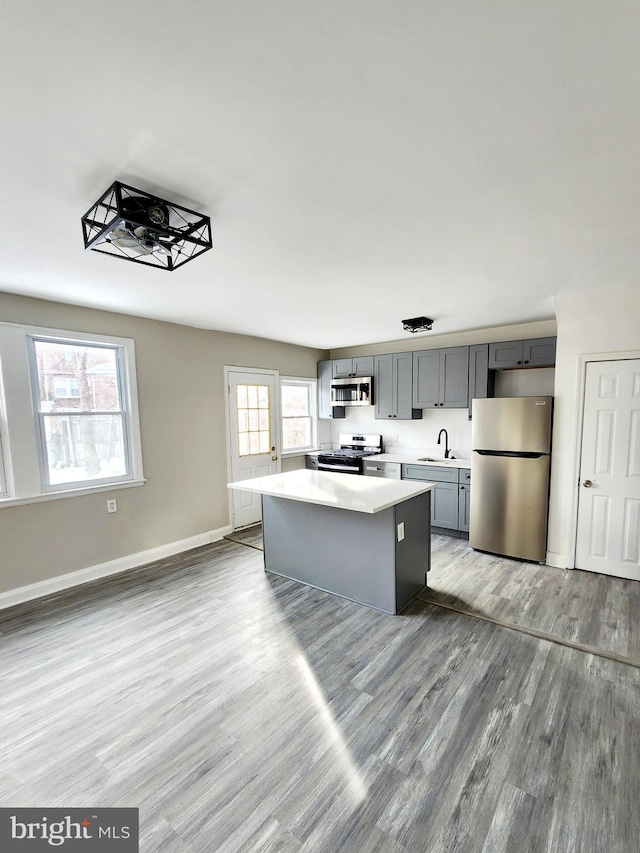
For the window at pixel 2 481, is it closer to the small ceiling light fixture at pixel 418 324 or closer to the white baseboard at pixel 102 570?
the white baseboard at pixel 102 570

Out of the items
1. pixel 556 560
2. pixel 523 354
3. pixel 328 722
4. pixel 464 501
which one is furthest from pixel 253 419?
pixel 556 560

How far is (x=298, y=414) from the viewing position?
19.0 feet

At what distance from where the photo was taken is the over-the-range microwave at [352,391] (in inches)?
210

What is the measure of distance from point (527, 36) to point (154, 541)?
4.36 metres

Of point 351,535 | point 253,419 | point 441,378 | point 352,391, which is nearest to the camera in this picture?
point 351,535

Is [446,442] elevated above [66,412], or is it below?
below

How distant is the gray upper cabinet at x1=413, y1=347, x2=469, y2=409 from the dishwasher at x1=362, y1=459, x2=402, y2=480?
0.86m

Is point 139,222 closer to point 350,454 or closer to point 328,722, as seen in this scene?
point 328,722

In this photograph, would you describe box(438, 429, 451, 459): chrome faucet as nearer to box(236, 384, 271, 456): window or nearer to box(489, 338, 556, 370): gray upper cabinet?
box(489, 338, 556, 370): gray upper cabinet

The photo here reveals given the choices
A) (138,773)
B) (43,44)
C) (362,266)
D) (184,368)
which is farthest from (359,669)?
(184,368)

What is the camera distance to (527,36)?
96cm

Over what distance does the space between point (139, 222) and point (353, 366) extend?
415 cm

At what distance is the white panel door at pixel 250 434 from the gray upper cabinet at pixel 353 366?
1024 millimetres

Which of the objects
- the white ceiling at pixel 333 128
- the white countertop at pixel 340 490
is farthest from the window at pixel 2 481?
the white countertop at pixel 340 490
